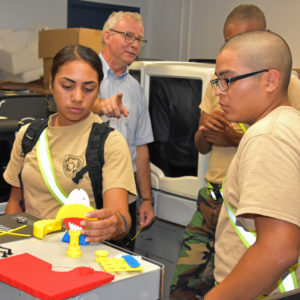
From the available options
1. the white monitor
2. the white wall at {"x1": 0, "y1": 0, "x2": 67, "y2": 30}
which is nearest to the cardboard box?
the white monitor

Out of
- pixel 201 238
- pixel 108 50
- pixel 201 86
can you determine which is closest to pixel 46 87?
pixel 108 50

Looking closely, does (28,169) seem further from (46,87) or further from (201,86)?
(46,87)

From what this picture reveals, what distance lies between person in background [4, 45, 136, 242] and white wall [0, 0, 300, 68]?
288 cm

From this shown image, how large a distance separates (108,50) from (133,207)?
2.68 feet

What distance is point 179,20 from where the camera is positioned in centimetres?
538

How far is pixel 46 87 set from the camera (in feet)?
10.9

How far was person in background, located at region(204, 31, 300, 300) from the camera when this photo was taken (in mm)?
1096

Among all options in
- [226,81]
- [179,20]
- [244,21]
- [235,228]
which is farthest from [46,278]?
[179,20]

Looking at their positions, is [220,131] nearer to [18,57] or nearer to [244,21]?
[244,21]

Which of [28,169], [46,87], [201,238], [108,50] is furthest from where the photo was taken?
[46,87]

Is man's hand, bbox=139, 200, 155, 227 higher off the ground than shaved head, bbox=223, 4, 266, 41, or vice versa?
Result: shaved head, bbox=223, 4, 266, 41

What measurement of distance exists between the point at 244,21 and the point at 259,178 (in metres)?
1.43

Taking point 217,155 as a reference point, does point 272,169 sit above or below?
above

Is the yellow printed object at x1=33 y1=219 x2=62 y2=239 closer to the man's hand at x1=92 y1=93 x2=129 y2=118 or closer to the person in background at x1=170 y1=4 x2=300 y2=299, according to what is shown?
the man's hand at x1=92 y1=93 x2=129 y2=118
